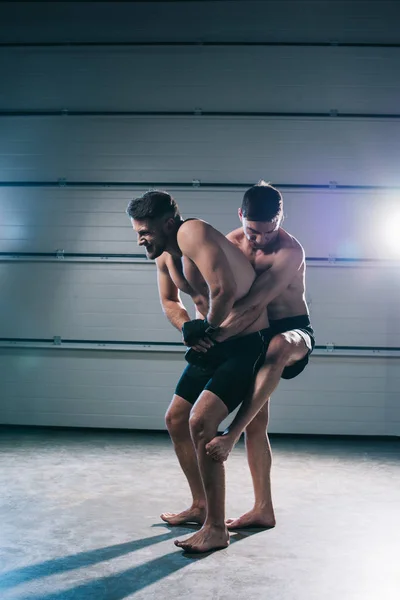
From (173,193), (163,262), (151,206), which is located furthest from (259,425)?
(173,193)

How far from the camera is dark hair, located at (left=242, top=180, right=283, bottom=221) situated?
353 centimetres

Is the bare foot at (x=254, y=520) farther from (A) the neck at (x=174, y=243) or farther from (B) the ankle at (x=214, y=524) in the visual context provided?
(A) the neck at (x=174, y=243)

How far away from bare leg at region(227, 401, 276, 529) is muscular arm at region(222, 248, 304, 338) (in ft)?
1.83

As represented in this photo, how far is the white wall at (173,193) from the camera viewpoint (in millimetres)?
6484

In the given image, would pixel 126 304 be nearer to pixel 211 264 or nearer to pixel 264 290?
pixel 264 290

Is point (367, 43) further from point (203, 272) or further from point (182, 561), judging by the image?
point (182, 561)

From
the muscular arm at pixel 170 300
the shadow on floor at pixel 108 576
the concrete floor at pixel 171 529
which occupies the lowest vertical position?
the shadow on floor at pixel 108 576

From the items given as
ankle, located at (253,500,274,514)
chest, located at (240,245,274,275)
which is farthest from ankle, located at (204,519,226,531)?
chest, located at (240,245,274,275)

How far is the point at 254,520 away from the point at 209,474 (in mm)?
568

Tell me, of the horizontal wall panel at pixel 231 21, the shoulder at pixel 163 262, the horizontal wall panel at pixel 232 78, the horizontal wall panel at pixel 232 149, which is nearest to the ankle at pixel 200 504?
the shoulder at pixel 163 262

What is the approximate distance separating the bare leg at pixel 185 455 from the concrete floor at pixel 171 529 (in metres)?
0.10

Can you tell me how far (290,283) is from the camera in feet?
12.9

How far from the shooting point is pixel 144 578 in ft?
9.95

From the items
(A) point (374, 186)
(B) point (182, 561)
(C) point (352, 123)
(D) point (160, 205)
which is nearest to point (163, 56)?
(C) point (352, 123)
